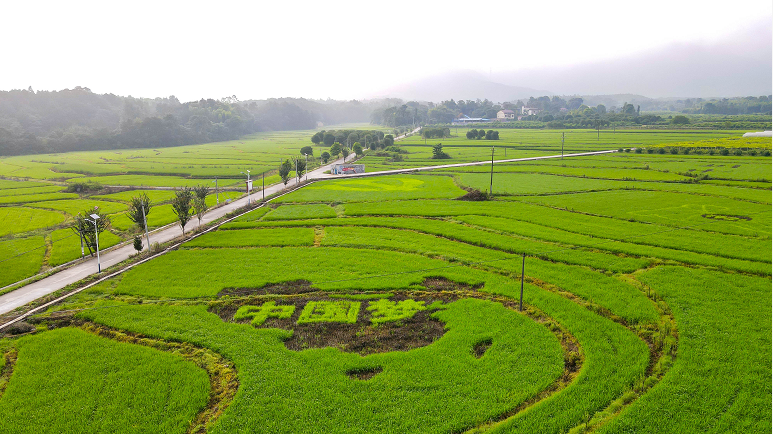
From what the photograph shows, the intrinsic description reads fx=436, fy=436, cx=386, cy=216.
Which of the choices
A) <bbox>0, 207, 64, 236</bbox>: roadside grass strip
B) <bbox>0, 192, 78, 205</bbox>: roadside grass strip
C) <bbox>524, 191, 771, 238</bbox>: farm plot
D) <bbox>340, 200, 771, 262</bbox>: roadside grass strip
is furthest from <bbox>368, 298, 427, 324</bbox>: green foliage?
<bbox>0, 192, 78, 205</bbox>: roadside grass strip

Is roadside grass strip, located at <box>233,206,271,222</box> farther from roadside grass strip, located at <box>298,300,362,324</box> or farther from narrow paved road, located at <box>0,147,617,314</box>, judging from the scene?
roadside grass strip, located at <box>298,300,362,324</box>

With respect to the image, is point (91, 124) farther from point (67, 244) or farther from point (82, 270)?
point (82, 270)

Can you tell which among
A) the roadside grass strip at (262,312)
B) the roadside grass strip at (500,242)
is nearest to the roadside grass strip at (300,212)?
the roadside grass strip at (500,242)

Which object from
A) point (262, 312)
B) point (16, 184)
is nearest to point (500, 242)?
point (262, 312)

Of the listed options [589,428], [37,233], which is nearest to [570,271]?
[589,428]

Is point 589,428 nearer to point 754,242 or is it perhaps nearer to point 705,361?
point 705,361

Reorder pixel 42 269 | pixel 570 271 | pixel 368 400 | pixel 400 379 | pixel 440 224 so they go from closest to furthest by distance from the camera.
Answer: pixel 368 400 < pixel 400 379 < pixel 570 271 < pixel 42 269 < pixel 440 224

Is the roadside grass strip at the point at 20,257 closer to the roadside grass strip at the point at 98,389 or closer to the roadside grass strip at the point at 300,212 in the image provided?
the roadside grass strip at the point at 98,389
